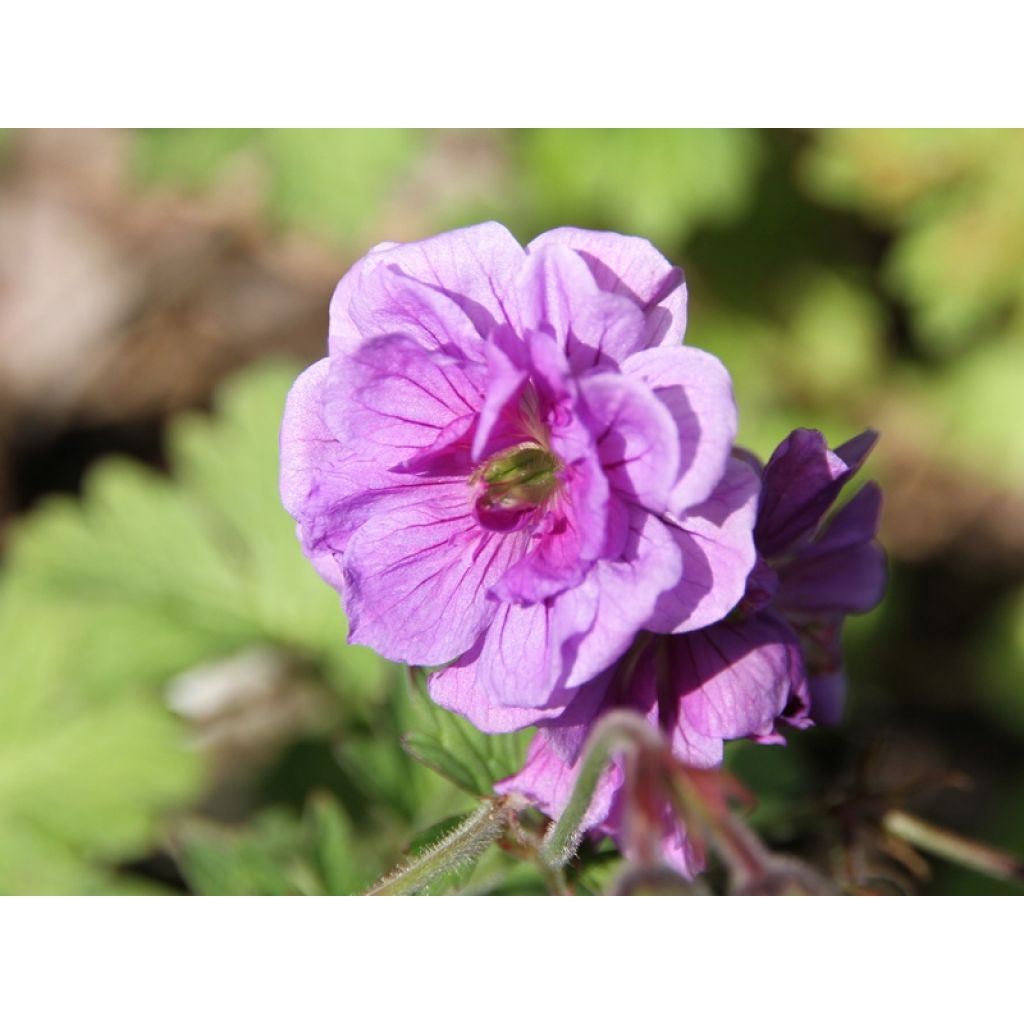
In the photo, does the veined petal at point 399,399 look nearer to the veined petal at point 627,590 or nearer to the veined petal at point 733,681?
the veined petal at point 627,590

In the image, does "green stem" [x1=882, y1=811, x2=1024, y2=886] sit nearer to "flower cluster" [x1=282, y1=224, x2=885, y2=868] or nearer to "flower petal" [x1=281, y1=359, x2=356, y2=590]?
"flower cluster" [x1=282, y1=224, x2=885, y2=868]

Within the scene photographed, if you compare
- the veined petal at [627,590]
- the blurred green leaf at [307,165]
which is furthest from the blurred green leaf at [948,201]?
the veined petal at [627,590]

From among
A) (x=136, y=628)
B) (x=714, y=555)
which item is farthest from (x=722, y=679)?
(x=136, y=628)

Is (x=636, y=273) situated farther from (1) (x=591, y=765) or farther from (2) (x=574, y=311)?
(1) (x=591, y=765)

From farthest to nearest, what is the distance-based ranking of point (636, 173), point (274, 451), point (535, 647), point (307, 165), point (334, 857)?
point (636, 173)
point (307, 165)
point (274, 451)
point (334, 857)
point (535, 647)

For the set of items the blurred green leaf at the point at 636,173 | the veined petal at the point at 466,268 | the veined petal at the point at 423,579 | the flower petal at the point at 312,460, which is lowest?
the veined petal at the point at 423,579

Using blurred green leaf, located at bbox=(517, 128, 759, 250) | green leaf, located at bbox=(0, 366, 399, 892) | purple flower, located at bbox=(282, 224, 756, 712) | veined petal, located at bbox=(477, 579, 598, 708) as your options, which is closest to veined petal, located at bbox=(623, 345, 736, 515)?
purple flower, located at bbox=(282, 224, 756, 712)
